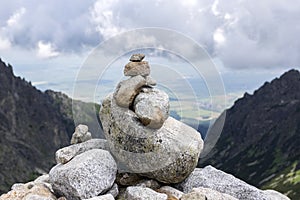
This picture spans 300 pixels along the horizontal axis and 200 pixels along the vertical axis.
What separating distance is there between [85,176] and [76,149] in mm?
4790

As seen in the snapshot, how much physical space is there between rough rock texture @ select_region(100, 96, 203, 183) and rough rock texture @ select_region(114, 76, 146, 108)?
50 cm

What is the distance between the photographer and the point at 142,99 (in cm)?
2820

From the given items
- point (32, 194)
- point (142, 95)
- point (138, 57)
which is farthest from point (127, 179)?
point (138, 57)

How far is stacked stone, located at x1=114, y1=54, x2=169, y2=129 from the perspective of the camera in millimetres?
27547

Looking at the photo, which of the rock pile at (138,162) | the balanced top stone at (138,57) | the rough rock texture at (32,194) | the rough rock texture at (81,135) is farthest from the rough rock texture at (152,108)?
the rough rock texture at (32,194)

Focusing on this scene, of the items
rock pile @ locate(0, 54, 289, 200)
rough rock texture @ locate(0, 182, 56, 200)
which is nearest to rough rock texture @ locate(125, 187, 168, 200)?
rock pile @ locate(0, 54, 289, 200)

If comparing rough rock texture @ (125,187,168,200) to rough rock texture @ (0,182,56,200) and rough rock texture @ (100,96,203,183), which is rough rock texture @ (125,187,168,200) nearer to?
rough rock texture @ (100,96,203,183)

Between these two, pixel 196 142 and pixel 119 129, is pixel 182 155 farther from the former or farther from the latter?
pixel 119 129

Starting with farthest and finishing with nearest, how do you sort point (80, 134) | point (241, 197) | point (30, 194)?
point (80, 134) < point (241, 197) < point (30, 194)

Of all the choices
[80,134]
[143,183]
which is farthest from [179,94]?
[80,134]

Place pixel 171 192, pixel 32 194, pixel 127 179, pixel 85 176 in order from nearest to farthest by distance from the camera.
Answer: pixel 85 176 < pixel 32 194 < pixel 171 192 < pixel 127 179

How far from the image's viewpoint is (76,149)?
31.4 m

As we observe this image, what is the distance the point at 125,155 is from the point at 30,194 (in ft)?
21.3

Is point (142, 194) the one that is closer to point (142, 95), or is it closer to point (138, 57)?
point (142, 95)
